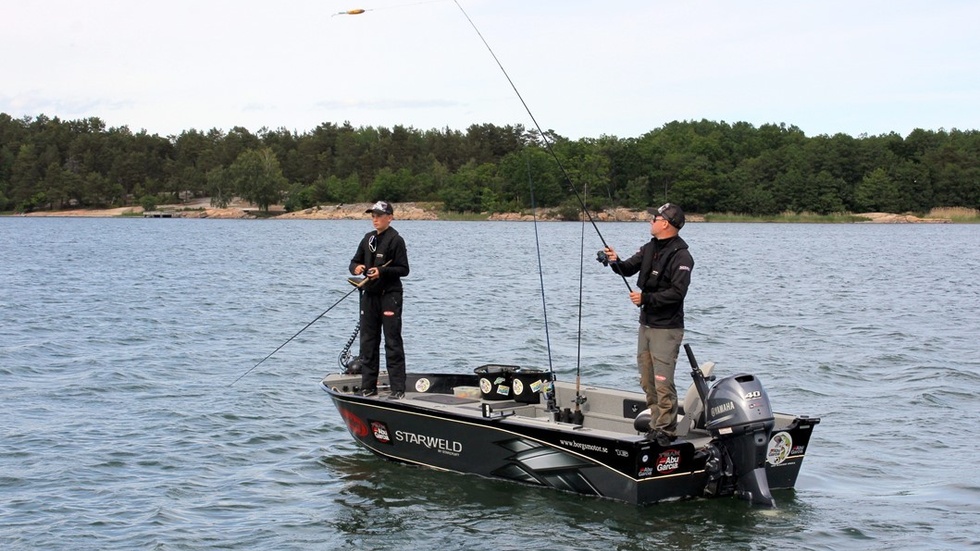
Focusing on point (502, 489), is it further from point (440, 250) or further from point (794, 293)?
point (440, 250)

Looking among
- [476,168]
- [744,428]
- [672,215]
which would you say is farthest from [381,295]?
[476,168]

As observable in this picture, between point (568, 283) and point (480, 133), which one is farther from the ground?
point (480, 133)

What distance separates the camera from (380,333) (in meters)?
9.70

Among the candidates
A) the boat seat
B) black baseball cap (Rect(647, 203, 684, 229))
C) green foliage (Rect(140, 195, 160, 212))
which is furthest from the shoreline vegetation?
black baseball cap (Rect(647, 203, 684, 229))

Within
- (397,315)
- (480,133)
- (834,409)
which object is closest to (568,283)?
(834,409)

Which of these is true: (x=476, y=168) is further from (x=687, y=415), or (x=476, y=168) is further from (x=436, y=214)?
(x=687, y=415)

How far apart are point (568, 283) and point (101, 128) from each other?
381 feet

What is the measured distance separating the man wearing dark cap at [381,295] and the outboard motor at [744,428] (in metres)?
2.93

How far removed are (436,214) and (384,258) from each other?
9705cm

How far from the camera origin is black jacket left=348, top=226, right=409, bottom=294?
935 centimetres

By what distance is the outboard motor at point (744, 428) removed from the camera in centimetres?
791

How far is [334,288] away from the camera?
29.4 m

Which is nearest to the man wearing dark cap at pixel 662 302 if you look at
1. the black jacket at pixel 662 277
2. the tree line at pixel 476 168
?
the black jacket at pixel 662 277

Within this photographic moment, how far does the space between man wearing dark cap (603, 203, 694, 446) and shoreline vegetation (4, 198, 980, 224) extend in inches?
2979
